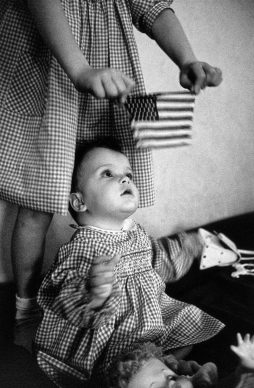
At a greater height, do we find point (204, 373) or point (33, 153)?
point (33, 153)

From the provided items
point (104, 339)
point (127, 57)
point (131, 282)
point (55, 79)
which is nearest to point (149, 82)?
point (127, 57)

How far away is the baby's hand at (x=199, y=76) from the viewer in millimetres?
906

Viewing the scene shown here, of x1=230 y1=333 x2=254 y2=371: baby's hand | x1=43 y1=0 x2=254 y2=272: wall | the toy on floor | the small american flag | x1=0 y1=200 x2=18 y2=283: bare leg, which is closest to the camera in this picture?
x1=230 y1=333 x2=254 y2=371: baby's hand

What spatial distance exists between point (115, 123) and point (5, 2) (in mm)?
351

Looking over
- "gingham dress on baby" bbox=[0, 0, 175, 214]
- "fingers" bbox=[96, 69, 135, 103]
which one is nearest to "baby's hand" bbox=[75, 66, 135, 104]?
"fingers" bbox=[96, 69, 135, 103]

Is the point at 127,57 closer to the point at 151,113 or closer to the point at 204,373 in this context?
the point at 151,113

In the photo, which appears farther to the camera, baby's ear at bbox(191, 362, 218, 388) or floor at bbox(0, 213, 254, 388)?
floor at bbox(0, 213, 254, 388)

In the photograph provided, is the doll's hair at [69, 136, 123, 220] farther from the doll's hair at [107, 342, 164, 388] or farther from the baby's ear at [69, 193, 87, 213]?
the doll's hair at [107, 342, 164, 388]

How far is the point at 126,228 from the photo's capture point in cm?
102

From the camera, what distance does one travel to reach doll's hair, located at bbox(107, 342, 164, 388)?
74 centimetres

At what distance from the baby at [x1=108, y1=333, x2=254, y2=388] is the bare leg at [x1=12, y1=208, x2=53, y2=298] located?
1.02 feet

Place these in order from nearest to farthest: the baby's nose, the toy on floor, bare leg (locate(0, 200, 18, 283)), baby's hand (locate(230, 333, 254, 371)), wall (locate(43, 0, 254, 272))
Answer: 1. baby's hand (locate(230, 333, 254, 371))
2. the baby's nose
3. bare leg (locate(0, 200, 18, 283))
4. the toy on floor
5. wall (locate(43, 0, 254, 272))

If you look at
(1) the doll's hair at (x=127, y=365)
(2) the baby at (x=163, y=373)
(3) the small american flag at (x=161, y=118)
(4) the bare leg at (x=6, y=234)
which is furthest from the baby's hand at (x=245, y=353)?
(4) the bare leg at (x=6, y=234)

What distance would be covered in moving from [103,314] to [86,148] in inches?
15.6
